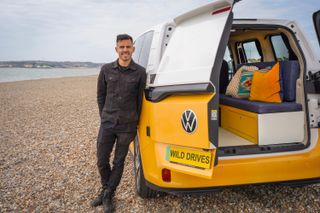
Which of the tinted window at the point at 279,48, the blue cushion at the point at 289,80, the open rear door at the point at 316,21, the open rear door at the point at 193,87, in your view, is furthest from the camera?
the tinted window at the point at 279,48

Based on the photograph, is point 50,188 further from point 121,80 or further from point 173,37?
point 173,37

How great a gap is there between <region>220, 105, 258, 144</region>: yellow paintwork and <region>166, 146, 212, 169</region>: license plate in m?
1.27

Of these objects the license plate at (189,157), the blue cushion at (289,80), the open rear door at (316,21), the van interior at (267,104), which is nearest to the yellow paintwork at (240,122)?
the van interior at (267,104)

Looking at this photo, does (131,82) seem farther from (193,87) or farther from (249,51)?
(249,51)

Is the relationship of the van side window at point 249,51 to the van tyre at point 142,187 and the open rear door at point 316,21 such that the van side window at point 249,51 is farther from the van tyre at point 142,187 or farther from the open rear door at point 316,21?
the van tyre at point 142,187

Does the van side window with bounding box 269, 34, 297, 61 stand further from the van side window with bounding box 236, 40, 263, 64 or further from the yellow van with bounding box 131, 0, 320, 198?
the yellow van with bounding box 131, 0, 320, 198

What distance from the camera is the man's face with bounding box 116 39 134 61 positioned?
312 centimetres

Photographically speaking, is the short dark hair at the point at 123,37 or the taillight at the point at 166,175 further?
the short dark hair at the point at 123,37

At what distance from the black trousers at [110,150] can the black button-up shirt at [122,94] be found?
95 millimetres

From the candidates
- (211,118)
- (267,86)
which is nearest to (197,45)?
(211,118)

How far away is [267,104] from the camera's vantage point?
3.46 metres

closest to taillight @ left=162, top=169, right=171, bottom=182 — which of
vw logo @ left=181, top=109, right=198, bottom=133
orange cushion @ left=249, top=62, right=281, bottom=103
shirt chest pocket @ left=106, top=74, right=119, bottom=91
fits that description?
vw logo @ left=181, top=109, right=198, bottom=133

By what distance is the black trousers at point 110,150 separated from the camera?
326cm

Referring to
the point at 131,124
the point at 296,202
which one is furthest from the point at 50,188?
the point at 296,202
